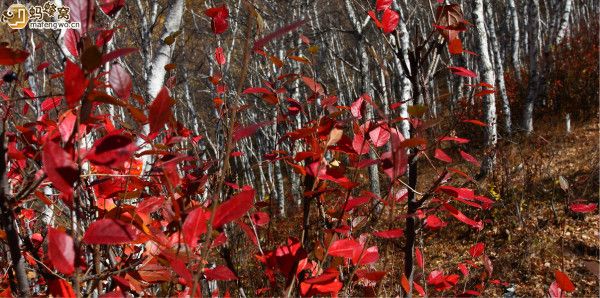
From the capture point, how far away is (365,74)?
589 cm

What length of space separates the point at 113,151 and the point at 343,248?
0.53 metres

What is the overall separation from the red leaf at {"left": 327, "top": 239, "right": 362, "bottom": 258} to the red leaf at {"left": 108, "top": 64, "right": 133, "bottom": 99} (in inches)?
20.1

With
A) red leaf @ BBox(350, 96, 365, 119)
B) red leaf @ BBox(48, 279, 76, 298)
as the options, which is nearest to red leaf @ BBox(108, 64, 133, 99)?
red leaf @ BBox(48, 279, 76, 298)

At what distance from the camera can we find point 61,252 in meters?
0.54

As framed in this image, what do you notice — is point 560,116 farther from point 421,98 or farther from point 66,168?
point 66,168

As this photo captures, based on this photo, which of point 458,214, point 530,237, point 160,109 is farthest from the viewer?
point 530,237

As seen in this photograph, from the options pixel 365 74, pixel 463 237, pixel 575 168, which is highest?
pixel 365 74

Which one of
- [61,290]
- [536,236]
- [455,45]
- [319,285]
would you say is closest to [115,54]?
[61,290]

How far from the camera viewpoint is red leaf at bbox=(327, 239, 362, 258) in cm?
87

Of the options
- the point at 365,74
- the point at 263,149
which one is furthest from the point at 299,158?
the point at 263,149

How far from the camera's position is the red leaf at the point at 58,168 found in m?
0.50

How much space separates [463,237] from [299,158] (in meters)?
4.36

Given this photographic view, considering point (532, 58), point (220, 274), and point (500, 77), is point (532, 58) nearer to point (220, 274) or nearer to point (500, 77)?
point (500, 77)

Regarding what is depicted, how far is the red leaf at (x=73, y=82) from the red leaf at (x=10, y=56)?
10cm
